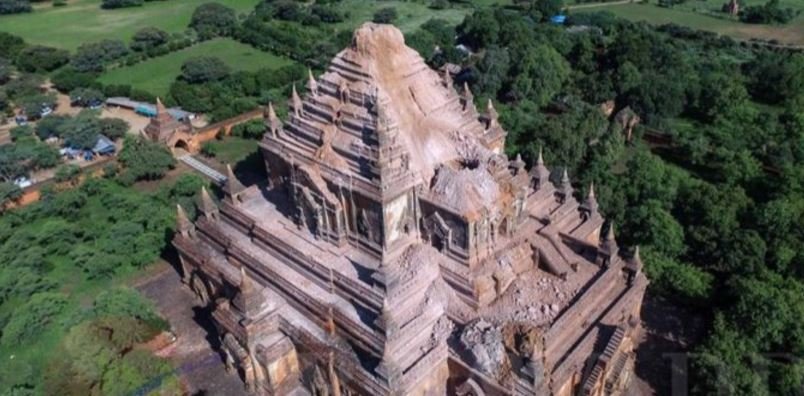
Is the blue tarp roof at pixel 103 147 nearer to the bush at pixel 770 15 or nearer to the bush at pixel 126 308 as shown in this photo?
the bush at pixel 126 308

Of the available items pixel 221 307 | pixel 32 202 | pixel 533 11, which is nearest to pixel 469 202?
pixel 221 307

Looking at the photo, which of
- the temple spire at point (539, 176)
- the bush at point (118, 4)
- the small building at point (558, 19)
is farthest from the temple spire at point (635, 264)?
the bush at point (118, 4)

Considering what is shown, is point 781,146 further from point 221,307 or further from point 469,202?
point 221,307

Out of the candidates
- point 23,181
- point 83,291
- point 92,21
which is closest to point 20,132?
point 23,181

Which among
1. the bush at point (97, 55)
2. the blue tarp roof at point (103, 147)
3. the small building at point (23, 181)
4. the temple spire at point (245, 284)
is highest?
the bush at point (97, 55)

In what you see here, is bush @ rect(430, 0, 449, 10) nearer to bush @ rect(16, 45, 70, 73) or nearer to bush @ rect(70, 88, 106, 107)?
bush @ rect(16, 45, 70, 73)

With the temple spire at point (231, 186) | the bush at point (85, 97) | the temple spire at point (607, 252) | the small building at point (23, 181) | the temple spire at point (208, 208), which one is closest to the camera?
the temple spire at point (607, 252)
